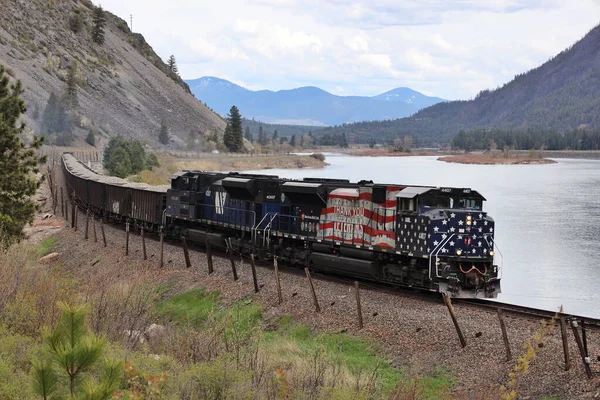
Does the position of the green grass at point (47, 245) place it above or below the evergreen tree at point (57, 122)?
below

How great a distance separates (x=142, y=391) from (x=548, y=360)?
8.49m

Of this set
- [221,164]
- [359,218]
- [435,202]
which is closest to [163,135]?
[221,164]

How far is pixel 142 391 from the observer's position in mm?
9719

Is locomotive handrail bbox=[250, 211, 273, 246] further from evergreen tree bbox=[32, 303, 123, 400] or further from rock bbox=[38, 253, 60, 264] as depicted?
evergreen tree bbox=[32, 303, 123, 400]

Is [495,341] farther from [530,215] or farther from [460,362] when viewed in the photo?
[530,215]

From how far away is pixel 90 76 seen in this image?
389 feet

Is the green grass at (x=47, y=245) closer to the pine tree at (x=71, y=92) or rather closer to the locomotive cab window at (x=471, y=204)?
the locomotive cab window at (x=471, y=204)

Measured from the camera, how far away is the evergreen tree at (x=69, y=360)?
7180 mm

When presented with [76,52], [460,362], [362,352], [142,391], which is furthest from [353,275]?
[76,52]

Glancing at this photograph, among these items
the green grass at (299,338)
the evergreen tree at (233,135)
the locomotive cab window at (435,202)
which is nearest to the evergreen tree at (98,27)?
the evergreen tree at (233,135)

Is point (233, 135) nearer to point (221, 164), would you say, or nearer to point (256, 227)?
point (221, 164)

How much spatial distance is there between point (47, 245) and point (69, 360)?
108 ft

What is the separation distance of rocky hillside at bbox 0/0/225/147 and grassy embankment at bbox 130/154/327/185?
10.8 m

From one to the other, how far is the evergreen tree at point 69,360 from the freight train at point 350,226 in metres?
13.9
